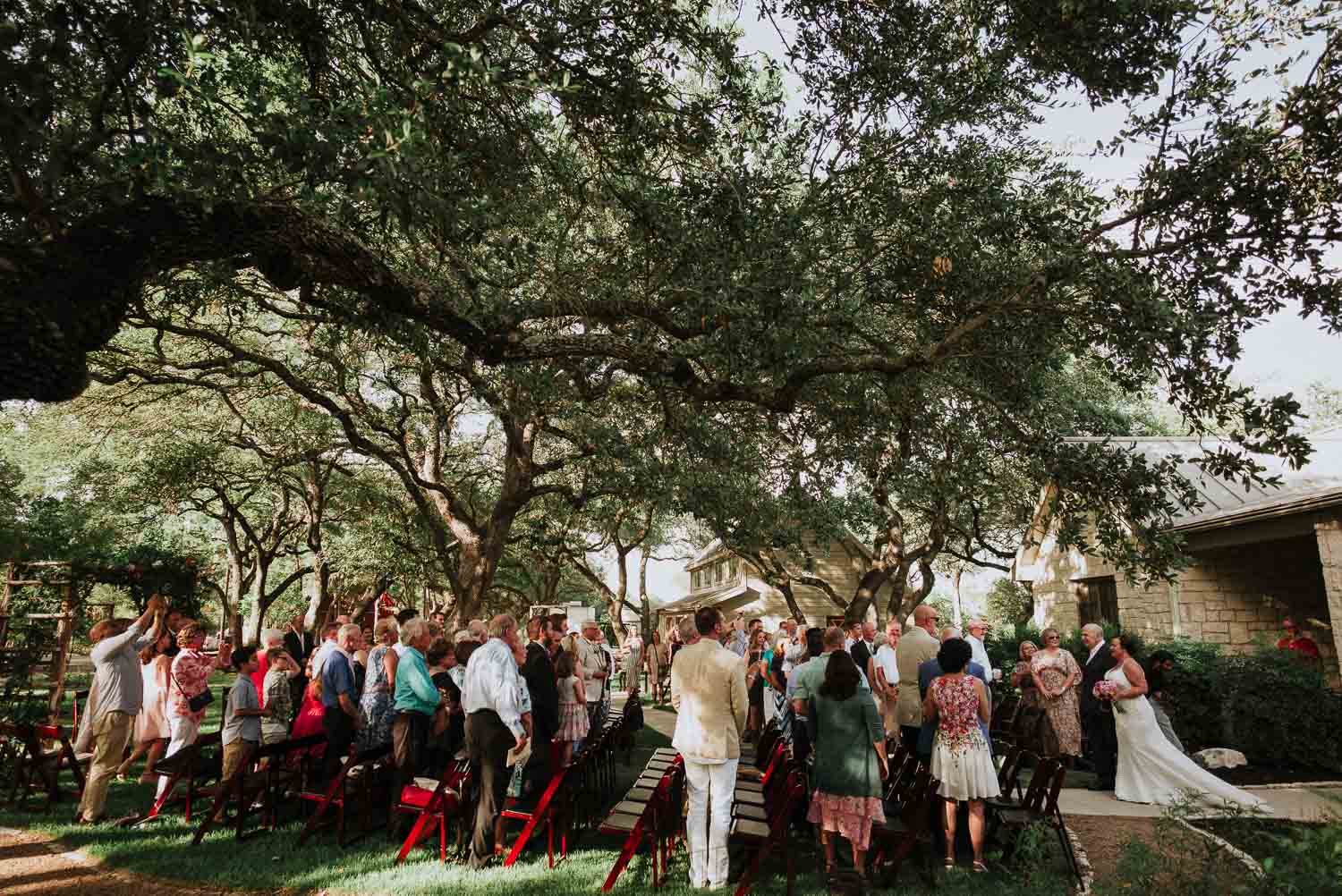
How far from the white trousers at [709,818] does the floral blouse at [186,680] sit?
555 cm

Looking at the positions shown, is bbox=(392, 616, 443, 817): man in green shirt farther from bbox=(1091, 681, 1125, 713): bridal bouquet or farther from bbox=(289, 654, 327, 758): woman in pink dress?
bbox=(1091, 681, 1125, 713): bridal bouquet

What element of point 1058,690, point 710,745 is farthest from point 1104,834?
point 710,745

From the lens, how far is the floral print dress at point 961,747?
20.9 ft

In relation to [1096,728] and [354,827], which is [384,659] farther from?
[1096,728]

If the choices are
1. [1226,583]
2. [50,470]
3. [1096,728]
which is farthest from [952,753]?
[50,470]

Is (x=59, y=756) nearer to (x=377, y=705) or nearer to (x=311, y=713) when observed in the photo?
(x=311, y=713)

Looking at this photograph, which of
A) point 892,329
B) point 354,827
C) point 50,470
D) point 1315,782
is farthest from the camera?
point 50,470

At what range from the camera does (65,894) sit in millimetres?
5781

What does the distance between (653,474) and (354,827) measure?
5357 millimetres

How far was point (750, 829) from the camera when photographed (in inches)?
229

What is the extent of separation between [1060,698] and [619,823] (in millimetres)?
6723

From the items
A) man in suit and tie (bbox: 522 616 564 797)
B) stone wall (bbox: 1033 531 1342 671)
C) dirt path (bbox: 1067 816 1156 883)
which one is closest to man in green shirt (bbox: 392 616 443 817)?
man in suit and tie (bbox: 522 616 564 797)

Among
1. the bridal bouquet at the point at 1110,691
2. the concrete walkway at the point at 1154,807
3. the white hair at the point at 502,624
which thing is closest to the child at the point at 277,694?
the white hair at the point at 502,624

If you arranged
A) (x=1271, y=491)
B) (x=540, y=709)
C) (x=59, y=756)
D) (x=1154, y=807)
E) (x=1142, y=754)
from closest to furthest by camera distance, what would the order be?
(x=540, y=709)
(x=1154, y=807)
(x=59, y=756)
(x=1142, y=754)
(x=1271, y=491)
